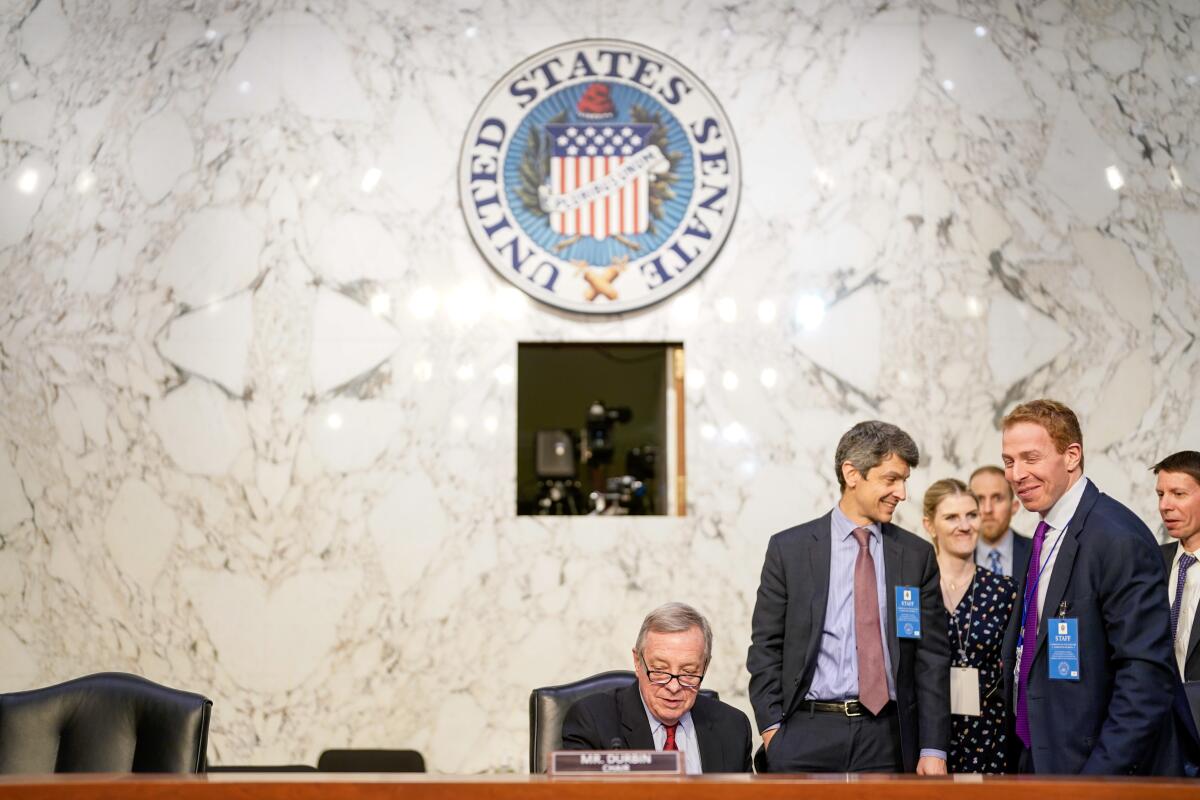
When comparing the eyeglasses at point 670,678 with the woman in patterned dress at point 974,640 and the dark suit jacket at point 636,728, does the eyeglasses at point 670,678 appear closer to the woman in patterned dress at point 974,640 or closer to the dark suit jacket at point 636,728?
the dark suit jacket at point 636,728

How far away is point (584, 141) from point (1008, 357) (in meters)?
1.88

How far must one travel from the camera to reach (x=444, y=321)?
5.12m

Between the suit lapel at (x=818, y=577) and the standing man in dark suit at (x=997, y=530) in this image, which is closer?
the suit lapel at (x=818, y=577)

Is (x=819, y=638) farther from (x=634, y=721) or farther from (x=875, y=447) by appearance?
(x=634, y=721)

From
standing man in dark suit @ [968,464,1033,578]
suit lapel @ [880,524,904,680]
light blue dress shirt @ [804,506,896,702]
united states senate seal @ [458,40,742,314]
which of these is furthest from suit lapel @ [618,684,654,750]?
united states senate seal @ [458,40,742,314]

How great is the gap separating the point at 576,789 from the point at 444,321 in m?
3.31

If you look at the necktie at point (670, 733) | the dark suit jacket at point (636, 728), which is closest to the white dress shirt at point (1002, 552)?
the dark suit jacket at point (636, 728)

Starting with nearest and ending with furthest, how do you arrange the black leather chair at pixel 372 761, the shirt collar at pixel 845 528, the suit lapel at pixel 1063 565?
the suit lapel at pixel 1063 565 < the shirt collar at pixel 845 528 < the black leather chair at pixel 372 761

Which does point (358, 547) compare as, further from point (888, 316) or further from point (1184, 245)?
point (1184, 245)

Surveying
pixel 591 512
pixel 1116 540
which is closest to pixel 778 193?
pixel 591 512

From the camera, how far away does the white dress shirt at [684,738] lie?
277 cm

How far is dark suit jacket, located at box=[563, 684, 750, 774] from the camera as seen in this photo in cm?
273

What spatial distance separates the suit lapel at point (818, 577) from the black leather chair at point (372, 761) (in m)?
2.06

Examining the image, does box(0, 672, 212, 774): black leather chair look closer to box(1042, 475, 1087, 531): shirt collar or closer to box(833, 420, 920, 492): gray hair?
box(833, 420, 920, 492): gray hair
